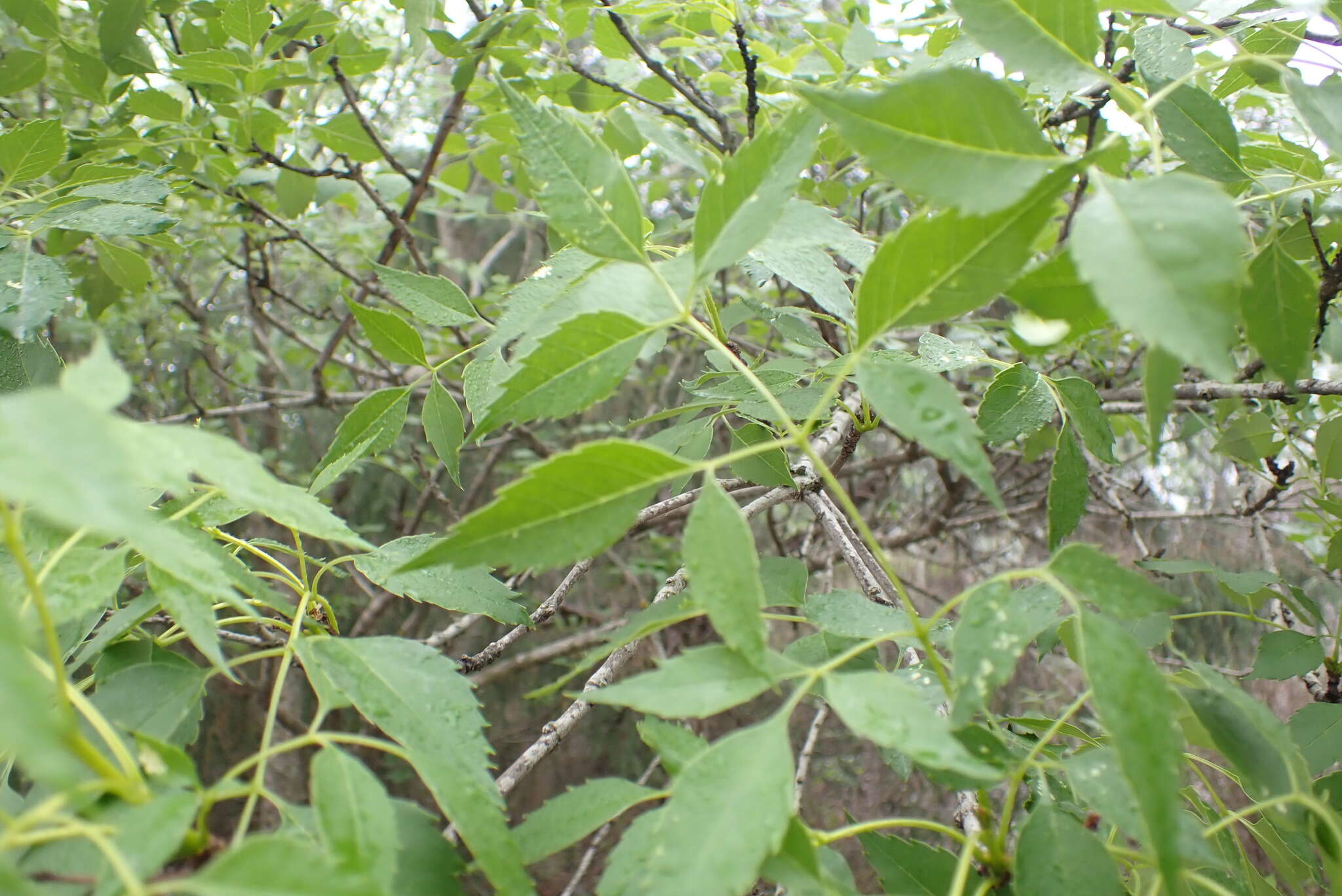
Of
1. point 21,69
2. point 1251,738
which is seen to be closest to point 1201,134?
point 1251,738

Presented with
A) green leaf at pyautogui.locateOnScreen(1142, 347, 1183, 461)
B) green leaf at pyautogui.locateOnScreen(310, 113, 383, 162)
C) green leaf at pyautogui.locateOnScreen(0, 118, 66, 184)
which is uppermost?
green leaf at pyautogui.locateOnScreen(0, 118, 66, 184)

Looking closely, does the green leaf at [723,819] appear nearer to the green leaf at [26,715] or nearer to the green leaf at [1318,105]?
the green leaf at [26,715]

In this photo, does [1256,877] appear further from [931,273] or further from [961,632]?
[931,273]

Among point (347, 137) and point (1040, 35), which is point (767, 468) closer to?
point (1040, 35)

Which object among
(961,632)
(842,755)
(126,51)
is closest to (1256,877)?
(961,632)

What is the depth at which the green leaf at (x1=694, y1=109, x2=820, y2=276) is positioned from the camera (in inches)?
18.6

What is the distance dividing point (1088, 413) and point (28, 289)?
1.06 meters

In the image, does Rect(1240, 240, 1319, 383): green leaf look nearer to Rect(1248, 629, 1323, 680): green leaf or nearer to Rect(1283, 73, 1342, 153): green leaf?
Rect(1283, 73, 1342, 153): green leaf

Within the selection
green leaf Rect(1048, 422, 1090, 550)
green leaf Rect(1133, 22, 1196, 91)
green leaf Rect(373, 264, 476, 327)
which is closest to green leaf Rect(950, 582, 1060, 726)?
green leaf Rect(1048, 422, 1090, 550)

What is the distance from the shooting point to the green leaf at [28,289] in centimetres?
76

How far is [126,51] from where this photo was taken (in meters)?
1.13

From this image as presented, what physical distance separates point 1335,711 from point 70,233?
5.80 ft

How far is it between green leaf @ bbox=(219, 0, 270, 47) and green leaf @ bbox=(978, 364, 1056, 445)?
1063mm

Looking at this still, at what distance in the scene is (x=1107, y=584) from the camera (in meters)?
0.44
